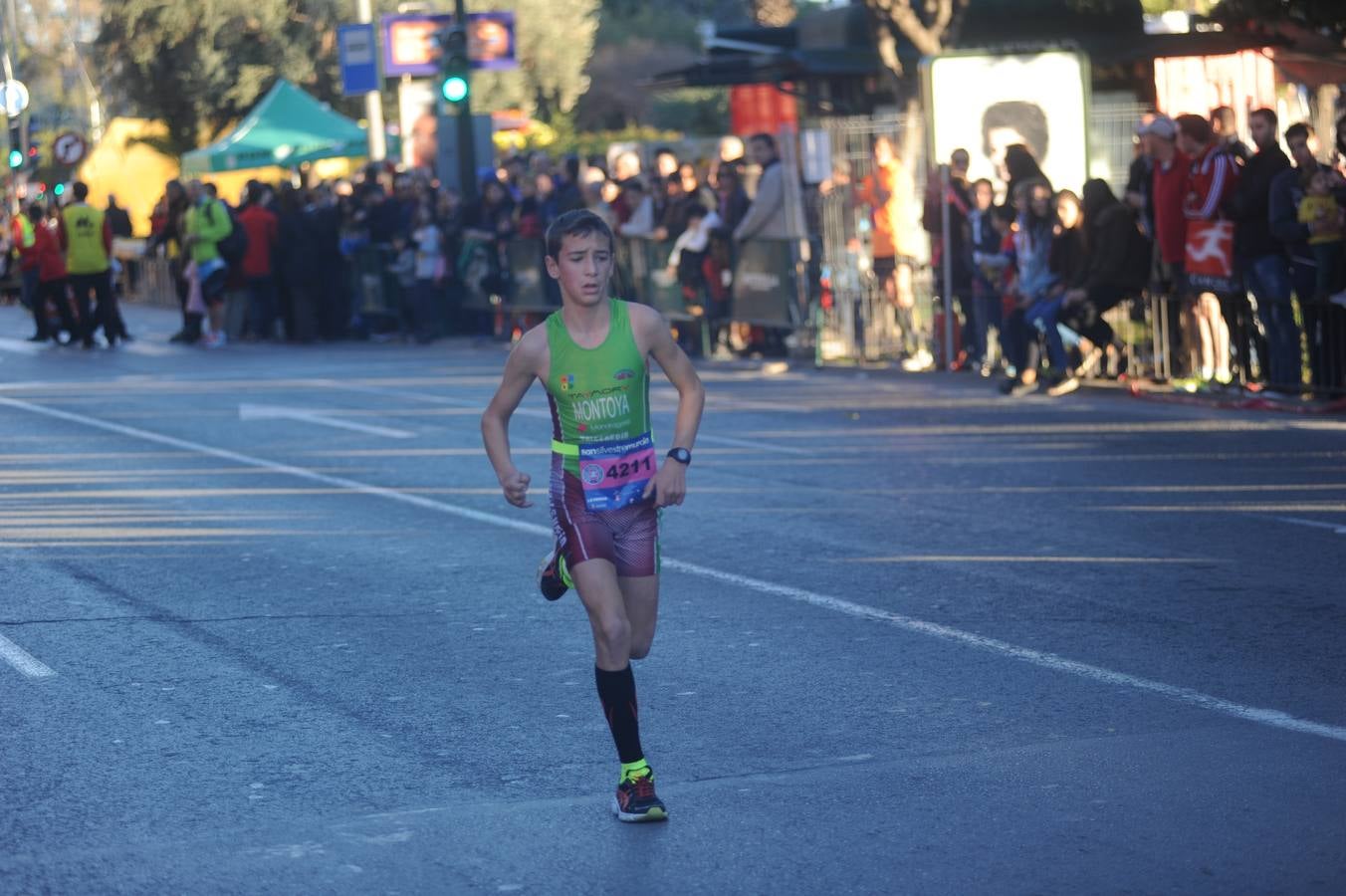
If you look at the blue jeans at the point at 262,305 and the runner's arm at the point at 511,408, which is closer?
the runner's arm at the point at 511,408

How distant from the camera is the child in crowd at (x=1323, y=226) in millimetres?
14750

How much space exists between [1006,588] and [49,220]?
22.8 m

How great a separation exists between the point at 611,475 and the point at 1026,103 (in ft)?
46.4

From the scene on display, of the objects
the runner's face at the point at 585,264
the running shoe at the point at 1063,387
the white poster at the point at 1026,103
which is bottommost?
the running shoe at the point at 1063,387

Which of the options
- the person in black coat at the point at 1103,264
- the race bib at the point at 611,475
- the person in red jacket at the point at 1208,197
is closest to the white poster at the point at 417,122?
the person in black coat at the point at 1103,264

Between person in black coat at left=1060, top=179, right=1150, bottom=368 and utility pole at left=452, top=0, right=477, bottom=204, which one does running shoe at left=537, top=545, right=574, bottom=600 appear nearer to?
person in black coat at left=1060, top=179, right=1150, bottom=368

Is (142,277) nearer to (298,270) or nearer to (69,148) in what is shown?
(69,148)

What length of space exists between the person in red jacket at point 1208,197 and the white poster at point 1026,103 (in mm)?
3376

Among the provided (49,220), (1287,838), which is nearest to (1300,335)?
(1287,838)

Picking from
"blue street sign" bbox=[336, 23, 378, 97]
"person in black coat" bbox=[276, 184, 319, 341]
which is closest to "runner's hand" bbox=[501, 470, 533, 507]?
"person in black coat" bbox=[276, 184, 319, 341]

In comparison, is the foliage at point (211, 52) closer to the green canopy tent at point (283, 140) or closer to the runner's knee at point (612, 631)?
the green canopy tent at point (283, 140)

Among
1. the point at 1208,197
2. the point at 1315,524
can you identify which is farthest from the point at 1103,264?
the point at 1315,524

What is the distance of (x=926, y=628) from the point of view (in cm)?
849

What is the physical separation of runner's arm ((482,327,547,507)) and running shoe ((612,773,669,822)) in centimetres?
83
